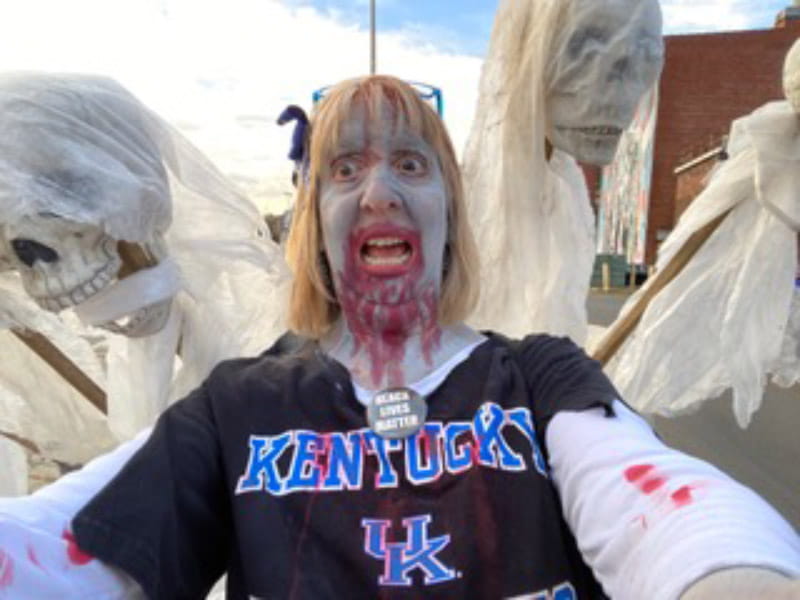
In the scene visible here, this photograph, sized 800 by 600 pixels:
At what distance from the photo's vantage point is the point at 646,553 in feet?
2.12

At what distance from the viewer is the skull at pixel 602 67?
50.8 inches

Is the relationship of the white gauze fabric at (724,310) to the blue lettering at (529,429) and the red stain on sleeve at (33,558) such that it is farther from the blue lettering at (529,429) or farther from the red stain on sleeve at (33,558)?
the red stain on sleeve at (33,558)

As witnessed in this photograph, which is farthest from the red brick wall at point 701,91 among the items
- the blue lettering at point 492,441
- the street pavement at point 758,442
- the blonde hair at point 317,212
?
the blue lettering at point 492,441

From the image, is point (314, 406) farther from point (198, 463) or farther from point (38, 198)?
point (38, 198)

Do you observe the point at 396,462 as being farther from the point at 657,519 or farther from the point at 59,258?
the point at 59,258

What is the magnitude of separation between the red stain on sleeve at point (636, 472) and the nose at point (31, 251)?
0.95m

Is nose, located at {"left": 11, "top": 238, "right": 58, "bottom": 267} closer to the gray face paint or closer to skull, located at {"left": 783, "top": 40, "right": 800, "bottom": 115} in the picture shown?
the gray face paint

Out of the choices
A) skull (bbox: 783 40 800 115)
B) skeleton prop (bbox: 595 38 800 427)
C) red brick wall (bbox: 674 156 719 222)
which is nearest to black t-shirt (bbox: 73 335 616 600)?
skeleton prop (bbox: 595 38 800 427)

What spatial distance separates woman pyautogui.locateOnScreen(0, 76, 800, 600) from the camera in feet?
2.42

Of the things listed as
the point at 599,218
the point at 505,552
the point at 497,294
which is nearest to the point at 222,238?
the point at 497,294

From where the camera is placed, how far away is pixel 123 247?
128 centimetres

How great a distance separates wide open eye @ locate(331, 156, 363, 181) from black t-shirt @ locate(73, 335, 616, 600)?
0.99 ft

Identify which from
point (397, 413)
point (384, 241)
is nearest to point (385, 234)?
point (384, 241)

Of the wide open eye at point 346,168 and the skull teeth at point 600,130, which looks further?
the skull teeth at point 600,130
